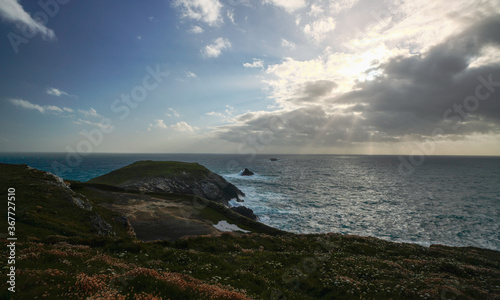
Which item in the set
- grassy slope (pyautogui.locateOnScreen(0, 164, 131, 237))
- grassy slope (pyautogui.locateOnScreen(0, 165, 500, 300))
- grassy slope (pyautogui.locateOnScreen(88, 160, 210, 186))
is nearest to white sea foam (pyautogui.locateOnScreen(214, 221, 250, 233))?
grassy slope (pyautogui.locateOnScreen(0, 165, 500, 300))

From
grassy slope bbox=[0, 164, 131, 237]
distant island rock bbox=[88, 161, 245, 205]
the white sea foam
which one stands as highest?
grassy slope bbox=[0, 164, 131, 237]

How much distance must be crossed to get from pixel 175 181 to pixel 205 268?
66906 mm

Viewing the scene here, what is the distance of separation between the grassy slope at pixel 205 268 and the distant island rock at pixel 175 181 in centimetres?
3957

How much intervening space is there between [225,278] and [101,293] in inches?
326

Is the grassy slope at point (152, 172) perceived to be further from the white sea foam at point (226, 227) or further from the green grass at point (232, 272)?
the green grass at point (232, 272)

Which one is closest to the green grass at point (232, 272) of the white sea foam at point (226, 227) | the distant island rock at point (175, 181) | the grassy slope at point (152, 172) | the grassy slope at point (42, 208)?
the grassy slope at point (42, 208)

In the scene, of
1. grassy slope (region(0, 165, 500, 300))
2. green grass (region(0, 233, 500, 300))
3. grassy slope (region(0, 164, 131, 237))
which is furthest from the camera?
grassy slope (region(0, 164, 131, 237))

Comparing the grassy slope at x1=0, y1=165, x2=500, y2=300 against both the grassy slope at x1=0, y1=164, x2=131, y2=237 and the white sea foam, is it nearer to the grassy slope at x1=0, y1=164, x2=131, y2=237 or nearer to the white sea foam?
the grassy slope at x1=0, y1=164, x2=131, y2=237

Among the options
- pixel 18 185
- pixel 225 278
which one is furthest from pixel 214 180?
pixel 225 278

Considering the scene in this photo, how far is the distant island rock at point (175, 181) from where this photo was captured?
7056cm

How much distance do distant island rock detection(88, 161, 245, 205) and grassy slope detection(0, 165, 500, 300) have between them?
3957 cm

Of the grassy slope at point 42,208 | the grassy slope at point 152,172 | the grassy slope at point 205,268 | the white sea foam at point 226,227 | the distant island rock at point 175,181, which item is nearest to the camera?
the grassy slope at point 205,268

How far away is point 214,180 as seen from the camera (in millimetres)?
91125

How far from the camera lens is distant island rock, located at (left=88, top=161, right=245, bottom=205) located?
70562mm
